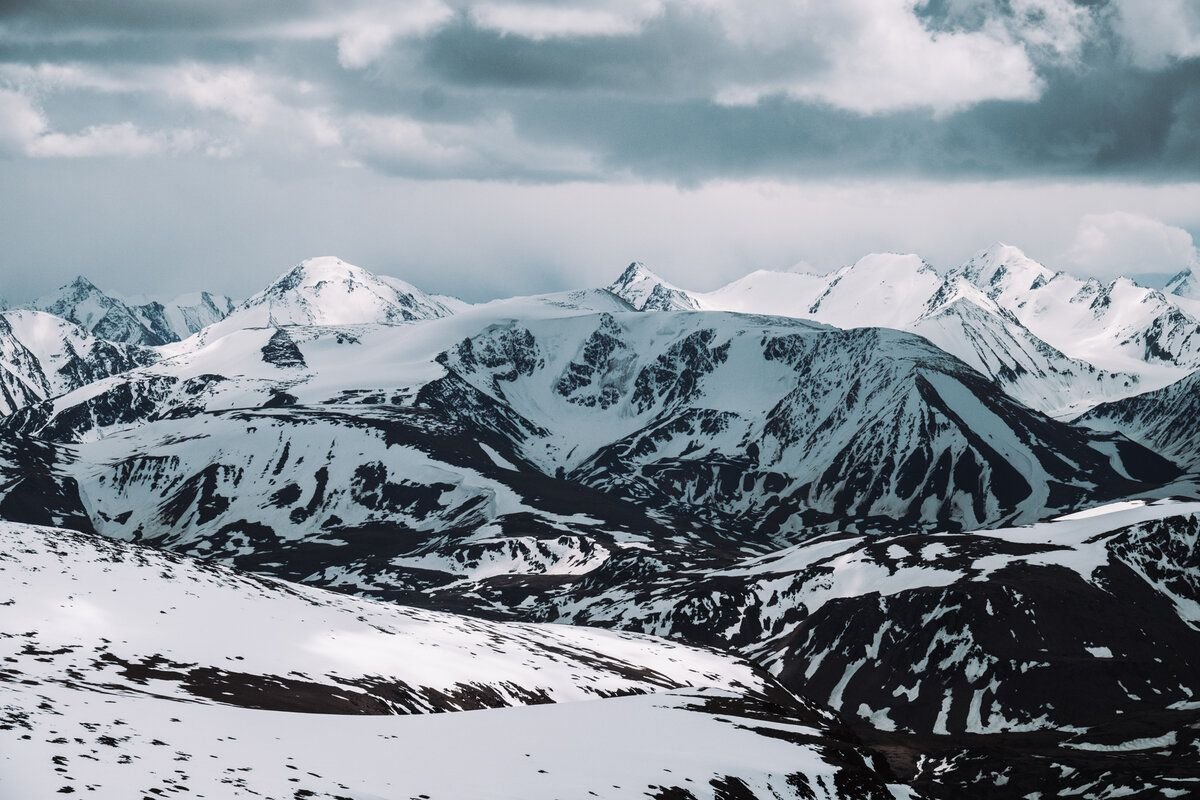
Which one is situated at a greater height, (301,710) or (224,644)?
(301,710)

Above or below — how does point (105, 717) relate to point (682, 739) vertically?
above

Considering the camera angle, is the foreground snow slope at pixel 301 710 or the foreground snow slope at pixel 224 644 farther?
the foreground snow slope at pixel 224 644

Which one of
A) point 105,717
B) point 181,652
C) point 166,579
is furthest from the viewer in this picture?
point 166,579

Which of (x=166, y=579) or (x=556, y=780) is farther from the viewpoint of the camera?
(x=166, y=579)

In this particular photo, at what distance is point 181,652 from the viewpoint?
131000 millimetres

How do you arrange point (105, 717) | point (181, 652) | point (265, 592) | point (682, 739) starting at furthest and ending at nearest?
1. point (265, 592)
2. point (181, 652)
3. point (682, 739)
4. point (105, 717)

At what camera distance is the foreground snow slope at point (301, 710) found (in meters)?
68.2

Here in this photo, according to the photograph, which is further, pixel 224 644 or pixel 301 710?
pixel 224 644

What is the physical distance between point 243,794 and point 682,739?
58247mm

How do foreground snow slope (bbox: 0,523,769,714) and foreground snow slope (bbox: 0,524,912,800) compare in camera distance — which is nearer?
foreground snow slope (bbox: 0,524,912,800)

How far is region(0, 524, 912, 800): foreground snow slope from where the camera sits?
6819cm

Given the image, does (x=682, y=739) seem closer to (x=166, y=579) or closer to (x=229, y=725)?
(x=229, y=725)

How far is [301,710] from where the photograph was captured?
376ft

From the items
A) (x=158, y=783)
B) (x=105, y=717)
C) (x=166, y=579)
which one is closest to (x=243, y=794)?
(x=158, y=783)
